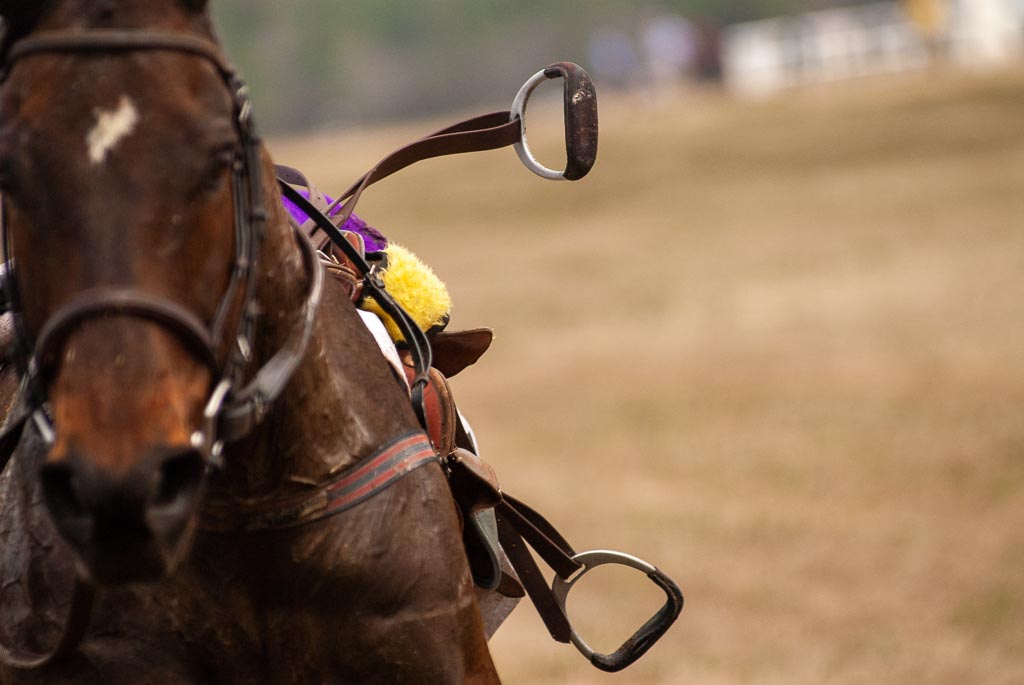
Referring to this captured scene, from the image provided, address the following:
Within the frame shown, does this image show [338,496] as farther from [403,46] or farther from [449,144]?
[403,46]

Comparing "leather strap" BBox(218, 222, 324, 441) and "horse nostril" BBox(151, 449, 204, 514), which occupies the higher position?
"leather strap" BBox(218, 222, 324, 441)

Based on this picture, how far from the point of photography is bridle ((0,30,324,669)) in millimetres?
2207

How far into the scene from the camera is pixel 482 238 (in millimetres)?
30734

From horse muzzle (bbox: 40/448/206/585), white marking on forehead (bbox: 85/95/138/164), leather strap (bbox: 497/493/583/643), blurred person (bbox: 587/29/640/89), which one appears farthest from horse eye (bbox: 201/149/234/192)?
blurred person (bbox: 587/29/640/89)

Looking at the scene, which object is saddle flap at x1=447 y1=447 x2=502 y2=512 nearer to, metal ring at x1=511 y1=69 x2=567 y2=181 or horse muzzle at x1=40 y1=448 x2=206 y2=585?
metal ring at x1=511 y1=69 x2=567 y2=181

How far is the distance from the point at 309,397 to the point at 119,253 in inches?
28.6

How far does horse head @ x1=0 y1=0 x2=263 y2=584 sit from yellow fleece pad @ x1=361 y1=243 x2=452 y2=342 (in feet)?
4.30

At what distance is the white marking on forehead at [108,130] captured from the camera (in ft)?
7.36

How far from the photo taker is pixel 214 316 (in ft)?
7.81

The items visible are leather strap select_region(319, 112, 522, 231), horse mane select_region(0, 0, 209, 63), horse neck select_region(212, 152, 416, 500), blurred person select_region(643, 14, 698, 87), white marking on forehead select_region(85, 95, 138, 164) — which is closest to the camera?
white marking on forehead select_region(85, 95, 138, 164)

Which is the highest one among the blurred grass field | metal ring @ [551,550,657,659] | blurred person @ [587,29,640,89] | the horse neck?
the horse neck

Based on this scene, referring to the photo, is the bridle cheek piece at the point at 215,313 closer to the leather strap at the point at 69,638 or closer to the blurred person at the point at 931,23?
the leather strap at the point at 69,638

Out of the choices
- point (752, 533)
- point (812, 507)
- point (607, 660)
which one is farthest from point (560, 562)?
point (812, 507)

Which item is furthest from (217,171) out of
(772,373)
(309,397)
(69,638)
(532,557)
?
(772,373)
